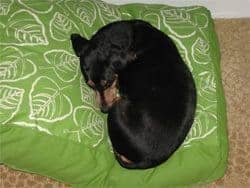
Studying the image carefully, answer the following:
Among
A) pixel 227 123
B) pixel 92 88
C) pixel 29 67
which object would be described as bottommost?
pixel 227 123

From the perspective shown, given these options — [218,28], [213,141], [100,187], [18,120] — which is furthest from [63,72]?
[218,28]

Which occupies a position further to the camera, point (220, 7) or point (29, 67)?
point (220, 7)

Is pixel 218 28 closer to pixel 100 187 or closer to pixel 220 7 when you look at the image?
pixel 220 7

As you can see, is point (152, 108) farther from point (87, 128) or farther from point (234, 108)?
point (234, 108)

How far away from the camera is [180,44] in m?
2.19

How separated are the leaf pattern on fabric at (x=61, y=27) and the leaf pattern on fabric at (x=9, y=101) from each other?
0.31 meters

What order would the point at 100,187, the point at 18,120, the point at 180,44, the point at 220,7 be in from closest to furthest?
the point at 18,120 < the point at 100,187 < the point at 180,44 < the point at 220,7

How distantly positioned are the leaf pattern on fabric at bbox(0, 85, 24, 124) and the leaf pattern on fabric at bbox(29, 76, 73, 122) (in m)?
0.05

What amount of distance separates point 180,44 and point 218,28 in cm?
49

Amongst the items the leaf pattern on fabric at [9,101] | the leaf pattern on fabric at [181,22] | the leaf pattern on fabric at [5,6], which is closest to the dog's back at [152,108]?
the leaf pattern on fabric at [181,22]

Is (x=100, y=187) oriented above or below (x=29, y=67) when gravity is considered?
below

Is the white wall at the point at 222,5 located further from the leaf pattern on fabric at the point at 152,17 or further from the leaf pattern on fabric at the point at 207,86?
the leaf pattern on fabric at the point at 207,86

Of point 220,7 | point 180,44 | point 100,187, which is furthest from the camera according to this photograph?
point 220,7

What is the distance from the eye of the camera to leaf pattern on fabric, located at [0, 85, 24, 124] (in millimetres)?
1836
